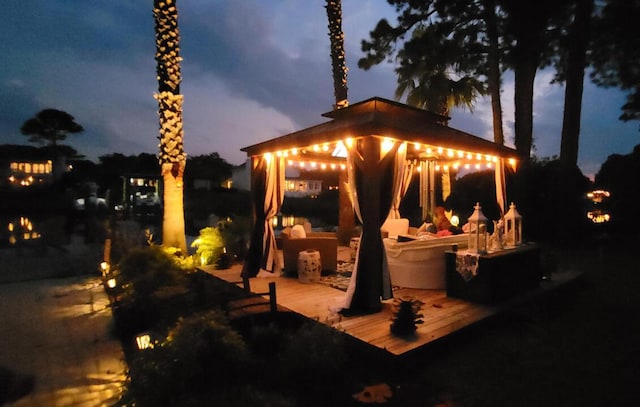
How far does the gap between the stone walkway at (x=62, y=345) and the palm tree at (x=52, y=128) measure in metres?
26.7

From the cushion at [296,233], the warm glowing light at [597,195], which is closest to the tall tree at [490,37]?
the warm glowing light at [597,195]

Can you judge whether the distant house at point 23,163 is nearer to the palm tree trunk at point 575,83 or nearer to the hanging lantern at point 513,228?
the hanging lantern at point 513,228

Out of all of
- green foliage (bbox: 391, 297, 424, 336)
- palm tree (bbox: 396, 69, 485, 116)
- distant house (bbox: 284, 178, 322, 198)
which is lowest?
green foliage (bbox: 391, 297, 424, 336)

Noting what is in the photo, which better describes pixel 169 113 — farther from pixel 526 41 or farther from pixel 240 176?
pixel 240 176

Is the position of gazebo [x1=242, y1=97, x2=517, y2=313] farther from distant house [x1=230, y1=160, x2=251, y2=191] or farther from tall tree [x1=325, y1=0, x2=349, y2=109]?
distant house [x1=230, y1=160, x2=251, y2=191]

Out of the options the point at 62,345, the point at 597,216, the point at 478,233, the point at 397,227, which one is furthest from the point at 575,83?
the point at 62,345

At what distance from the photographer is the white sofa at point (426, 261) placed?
17.7 feet

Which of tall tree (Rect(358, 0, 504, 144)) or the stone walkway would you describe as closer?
the stone walkway

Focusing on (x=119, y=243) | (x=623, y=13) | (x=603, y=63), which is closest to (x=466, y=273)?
(x=119, y=243)

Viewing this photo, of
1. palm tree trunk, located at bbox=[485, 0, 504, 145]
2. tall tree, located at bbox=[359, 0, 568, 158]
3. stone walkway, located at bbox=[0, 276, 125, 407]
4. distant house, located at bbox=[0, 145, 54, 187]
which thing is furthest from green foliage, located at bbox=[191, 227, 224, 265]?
distant house, located at bbox=[0, 145, 54, 187]

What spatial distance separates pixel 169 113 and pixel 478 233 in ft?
21.3

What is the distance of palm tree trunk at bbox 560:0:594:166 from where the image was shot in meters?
10.2

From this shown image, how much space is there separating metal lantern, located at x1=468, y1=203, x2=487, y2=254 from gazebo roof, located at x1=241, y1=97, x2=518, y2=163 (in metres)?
1.17

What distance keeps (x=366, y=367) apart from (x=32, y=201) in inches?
827
